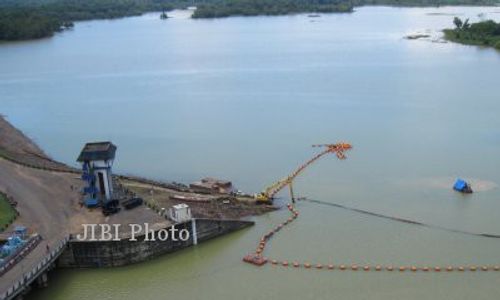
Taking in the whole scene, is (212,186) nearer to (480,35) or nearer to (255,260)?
(255,260)

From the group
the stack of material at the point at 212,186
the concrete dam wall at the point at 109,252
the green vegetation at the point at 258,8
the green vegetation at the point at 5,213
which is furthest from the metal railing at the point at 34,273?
the green vegetation at the point at 258,8

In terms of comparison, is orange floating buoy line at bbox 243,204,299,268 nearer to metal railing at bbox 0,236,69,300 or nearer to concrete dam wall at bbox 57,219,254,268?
concrete dam wall at bbox 57,219,254,268

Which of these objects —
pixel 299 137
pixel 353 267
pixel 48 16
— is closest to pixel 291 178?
pixel 299 137

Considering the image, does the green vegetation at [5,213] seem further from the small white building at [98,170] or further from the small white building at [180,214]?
the small white building at [180,214]

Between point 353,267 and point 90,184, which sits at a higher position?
point 90,184

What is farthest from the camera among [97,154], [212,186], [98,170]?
[212,186]

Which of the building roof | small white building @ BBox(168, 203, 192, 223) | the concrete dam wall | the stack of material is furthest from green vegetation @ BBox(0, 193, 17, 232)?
the stack of material
